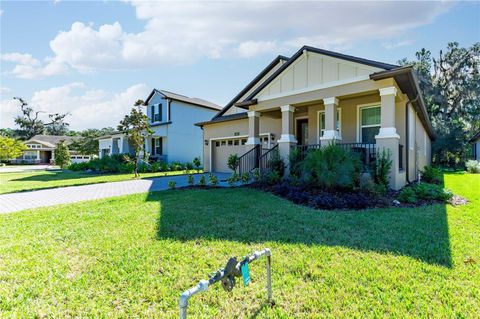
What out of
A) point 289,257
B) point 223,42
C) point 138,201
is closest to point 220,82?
point 223,42

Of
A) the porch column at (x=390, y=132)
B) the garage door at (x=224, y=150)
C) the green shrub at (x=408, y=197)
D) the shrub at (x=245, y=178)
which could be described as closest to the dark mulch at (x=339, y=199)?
the green shrub at (x=408, y=197)

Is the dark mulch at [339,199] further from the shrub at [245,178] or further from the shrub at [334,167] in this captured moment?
the shrub at [245,178]

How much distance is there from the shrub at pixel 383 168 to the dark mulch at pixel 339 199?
1.35 ft

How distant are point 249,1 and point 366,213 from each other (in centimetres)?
770

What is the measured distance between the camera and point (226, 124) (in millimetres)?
16266

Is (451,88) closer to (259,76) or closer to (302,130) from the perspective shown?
(259,76)

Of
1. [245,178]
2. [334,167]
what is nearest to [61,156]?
[245,178]

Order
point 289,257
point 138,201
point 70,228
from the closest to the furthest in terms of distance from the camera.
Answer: point 289,257, point 70,228, point 138,201

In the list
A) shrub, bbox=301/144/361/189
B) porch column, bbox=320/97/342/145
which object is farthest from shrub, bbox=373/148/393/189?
porch column, bbox=320/97/342/145

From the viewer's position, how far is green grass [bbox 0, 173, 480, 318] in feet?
8.36

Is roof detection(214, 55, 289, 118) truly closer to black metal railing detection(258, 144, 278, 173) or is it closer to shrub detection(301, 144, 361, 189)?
black metal railing detection(258, 144, 278, 173)

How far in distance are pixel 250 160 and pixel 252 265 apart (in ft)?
27.9

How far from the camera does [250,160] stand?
11766 mm

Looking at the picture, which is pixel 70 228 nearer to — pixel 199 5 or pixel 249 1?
pixel 199 5
